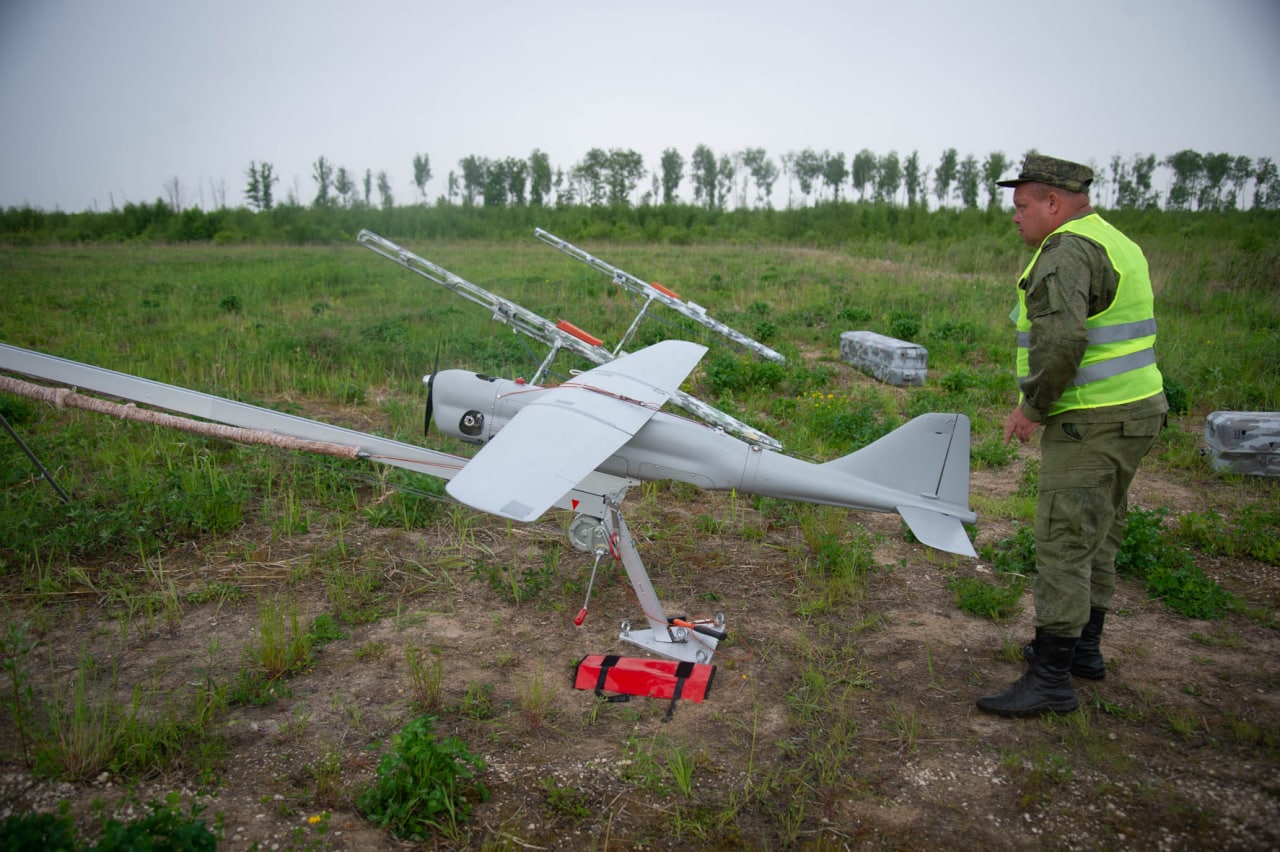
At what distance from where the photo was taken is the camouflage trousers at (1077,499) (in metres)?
3.87

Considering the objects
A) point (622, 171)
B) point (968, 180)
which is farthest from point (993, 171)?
point (622, 171)

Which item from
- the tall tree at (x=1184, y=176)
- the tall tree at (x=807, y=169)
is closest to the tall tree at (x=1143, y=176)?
the tall tree at (x=1184, y=176)

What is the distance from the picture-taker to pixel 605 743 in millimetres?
3896

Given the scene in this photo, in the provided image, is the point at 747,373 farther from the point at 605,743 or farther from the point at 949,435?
the point at 605,743

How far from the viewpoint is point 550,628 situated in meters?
5.08

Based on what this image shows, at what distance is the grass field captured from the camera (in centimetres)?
346

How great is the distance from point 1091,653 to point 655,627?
104 inches

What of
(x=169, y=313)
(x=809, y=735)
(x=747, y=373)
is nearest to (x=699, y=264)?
(x=747, y=373)

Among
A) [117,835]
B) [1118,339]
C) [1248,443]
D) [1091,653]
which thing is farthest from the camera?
[1248,443]

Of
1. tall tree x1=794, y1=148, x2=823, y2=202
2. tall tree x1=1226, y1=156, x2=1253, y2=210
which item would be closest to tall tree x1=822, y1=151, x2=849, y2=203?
tall tree x1=794, y1=148, x2=823, y2=202

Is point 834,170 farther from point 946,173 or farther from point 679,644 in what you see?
point 679,644

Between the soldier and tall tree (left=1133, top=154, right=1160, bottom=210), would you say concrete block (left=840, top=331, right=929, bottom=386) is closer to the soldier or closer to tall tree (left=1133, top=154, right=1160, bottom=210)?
the soldier

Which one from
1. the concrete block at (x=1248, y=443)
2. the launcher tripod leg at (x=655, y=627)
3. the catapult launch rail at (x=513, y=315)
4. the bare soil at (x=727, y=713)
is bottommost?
the bare soil at (x=727, y=713)

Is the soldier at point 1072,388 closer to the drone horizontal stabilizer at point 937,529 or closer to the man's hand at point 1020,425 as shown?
the man's hand at point 1020,425
